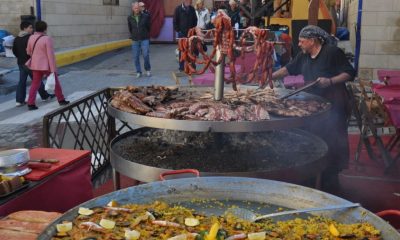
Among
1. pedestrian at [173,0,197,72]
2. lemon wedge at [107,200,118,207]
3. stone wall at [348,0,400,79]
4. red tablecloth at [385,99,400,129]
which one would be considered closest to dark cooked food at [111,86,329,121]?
lemon wedge at [107,200,118,207]

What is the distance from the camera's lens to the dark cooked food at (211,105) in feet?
12.4

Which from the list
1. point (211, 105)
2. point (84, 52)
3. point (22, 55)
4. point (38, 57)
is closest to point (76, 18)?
point (84, 52)

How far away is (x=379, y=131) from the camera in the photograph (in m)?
6.25

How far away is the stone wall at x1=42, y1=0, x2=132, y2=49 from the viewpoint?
56.7 ft

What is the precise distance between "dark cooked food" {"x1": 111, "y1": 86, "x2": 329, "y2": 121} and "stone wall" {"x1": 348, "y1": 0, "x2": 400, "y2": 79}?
7352 millimetres

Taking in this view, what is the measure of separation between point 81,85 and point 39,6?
4.62m

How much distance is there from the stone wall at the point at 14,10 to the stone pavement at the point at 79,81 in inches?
60.4

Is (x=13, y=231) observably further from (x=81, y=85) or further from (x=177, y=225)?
(x=81, y=85)

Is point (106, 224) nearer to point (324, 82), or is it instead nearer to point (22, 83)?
point (324, 82)

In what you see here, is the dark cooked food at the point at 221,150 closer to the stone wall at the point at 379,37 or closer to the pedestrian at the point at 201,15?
the stone wall at the point at 379,37

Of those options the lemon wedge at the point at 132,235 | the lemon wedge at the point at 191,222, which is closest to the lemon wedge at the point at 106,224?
the lemon wedge at the point at 132,235

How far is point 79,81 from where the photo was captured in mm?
13992

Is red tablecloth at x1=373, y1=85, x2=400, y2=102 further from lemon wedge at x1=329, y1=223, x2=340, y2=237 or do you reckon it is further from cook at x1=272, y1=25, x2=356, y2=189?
lemon wedge at x1=329, y1=223, x2=340, y2=237

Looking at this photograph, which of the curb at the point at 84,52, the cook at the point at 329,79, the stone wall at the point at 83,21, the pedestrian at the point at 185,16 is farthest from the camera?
the stone wall at the point at 83,21
